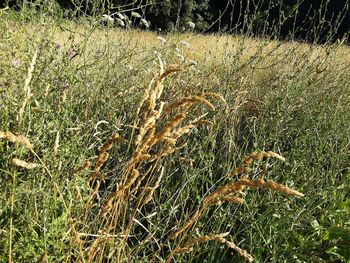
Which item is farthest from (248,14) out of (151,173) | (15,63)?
(151,173)

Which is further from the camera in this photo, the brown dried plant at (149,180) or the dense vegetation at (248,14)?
the dense vegetation at (248,14)

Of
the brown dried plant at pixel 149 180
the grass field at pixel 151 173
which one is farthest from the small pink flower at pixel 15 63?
the brown dried plant at pixel 149 180

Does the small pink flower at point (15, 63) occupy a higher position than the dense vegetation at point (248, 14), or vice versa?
the dense vegetation at point (248, 14)

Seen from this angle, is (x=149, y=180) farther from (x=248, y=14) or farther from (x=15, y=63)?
(x=248, y=14)

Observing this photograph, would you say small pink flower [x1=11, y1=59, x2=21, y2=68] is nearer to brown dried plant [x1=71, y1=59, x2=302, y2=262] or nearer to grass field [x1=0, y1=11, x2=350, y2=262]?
grass field [x1=0, y1=11, x2=350, y2=262]

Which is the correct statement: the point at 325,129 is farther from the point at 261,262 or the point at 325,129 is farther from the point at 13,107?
the point at 13,107

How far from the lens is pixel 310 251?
1753 mm

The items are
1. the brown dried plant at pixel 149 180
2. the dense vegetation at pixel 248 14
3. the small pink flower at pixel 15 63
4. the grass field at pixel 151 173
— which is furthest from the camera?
the dense vegetation at pixel 248 14

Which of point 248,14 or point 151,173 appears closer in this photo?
point 151,173

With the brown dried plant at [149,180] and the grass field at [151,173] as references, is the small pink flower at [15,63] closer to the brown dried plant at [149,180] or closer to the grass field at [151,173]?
the grass field at [151,173]

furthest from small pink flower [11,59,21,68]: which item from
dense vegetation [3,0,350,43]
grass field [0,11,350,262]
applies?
dense vegetation [3,0,350,43]

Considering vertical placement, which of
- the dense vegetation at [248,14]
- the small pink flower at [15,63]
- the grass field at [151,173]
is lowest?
the grass field at [151,173]

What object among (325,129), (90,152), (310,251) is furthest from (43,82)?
(325,129)

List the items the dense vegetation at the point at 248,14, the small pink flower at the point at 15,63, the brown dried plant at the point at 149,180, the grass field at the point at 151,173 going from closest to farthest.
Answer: the brown dried plant at the point at 149,180, the grass field at the point at 151,173, the small pink flower at the point at 15,63, the dense vegetation at the point at 248,14
